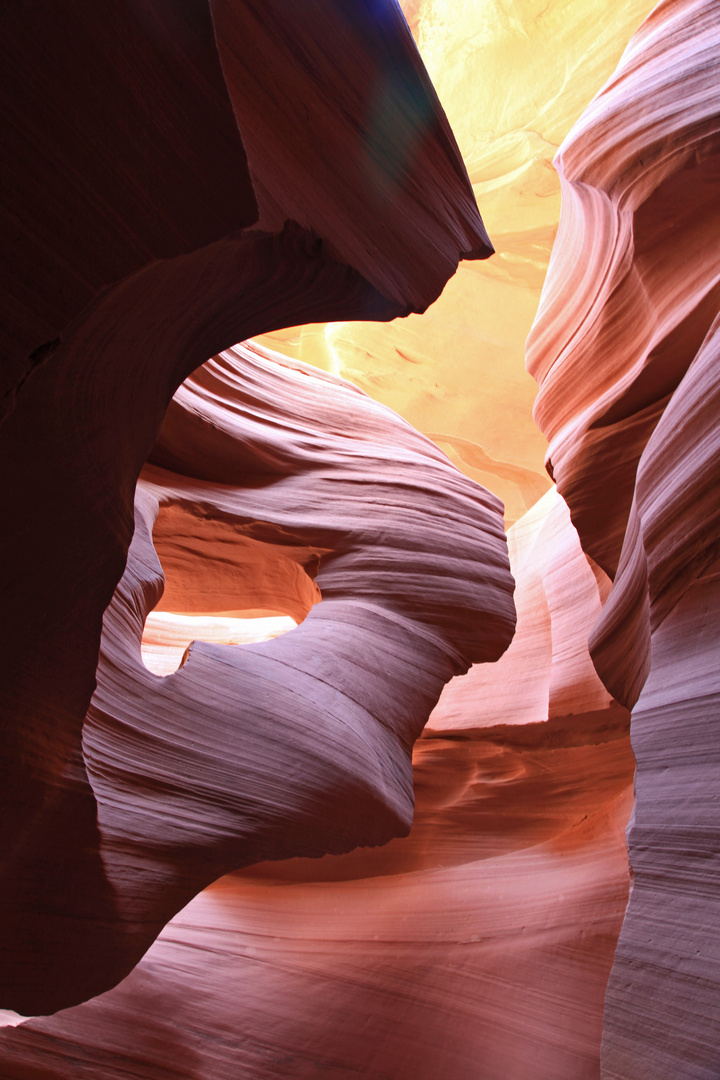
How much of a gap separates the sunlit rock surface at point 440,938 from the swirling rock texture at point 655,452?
1.42 metres

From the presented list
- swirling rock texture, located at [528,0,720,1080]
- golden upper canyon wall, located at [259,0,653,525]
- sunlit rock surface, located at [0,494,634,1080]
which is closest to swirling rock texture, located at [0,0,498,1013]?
swirling rock texture, located at [528,0,720,1080]

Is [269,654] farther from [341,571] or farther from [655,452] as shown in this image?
[655,452]

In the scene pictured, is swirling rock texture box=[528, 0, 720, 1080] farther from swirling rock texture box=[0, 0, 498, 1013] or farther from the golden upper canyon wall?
the golden upper canyon wall

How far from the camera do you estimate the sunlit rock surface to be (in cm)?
361

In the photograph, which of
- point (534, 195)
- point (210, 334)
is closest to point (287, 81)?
point (210, 334)

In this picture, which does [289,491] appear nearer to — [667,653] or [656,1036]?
[667,653]

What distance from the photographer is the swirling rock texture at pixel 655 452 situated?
2.02 metres

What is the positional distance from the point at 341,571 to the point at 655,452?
146cm

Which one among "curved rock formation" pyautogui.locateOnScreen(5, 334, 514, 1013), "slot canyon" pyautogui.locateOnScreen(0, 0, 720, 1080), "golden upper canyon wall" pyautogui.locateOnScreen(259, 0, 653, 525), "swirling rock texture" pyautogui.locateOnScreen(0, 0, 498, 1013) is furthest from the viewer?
"golden upper canyon wall" pyautogui.locateOnScreen(259, 0, 653, 525)

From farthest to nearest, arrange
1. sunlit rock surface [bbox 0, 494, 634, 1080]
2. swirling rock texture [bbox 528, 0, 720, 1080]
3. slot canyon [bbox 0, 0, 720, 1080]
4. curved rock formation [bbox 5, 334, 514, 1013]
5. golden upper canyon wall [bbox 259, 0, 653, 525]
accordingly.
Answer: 1. golden upper canyon wall [bbox 259, 0, 653, 525]
2. sunlit rock surface [bbox 0, 494, 634, 1080]
3. curved rock formation [bbox 5, 334, 514, 1013]
4. swirling rock texture [bbox 528, 0, 720, 1080]
5. slot canyon [bbox 0, 0, 720, 1080]

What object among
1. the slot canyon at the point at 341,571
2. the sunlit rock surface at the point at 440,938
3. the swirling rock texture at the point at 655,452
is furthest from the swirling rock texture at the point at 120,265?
the sunlit rock surface at the point at 440,938

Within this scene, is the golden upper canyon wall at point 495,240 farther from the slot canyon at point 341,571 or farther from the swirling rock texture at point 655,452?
the swirling rock texture at point 655,452

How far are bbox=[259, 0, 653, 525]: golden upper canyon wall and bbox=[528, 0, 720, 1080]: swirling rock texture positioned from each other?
2364 mm

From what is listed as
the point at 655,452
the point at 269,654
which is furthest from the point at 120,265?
the point at 655,452
